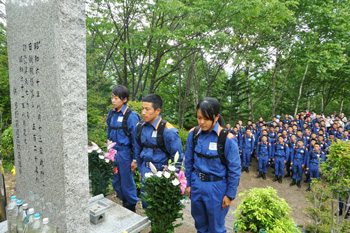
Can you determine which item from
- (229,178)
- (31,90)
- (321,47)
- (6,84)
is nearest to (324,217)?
(229,178)

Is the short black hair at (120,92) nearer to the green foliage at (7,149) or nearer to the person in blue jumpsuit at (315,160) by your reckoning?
the green foliage at (7,149)

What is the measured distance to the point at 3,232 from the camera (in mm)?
2375

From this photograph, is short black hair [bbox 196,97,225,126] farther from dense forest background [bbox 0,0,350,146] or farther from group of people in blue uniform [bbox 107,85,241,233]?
dense forest background [bbox 0,0,350,146]

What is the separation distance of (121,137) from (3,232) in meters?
2.06

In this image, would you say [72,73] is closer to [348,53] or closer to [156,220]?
[156,220]

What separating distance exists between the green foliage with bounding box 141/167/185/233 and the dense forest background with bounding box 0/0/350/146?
5550 millimetres

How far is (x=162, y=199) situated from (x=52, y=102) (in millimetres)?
1508

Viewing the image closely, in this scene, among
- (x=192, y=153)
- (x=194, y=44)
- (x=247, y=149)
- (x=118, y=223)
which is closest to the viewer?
(x=118, y=223)

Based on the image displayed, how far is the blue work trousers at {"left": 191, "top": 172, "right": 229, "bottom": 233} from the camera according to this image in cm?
283

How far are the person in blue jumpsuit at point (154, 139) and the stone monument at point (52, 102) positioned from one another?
1.30m

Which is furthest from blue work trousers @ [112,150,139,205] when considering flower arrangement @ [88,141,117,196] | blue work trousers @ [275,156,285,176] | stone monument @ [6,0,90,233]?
blue work trousers @ [275,156,285,176]

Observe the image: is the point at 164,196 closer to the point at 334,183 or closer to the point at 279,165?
the point at 334,183

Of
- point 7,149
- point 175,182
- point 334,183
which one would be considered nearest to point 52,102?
point 175,182

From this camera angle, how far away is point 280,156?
8695mm
